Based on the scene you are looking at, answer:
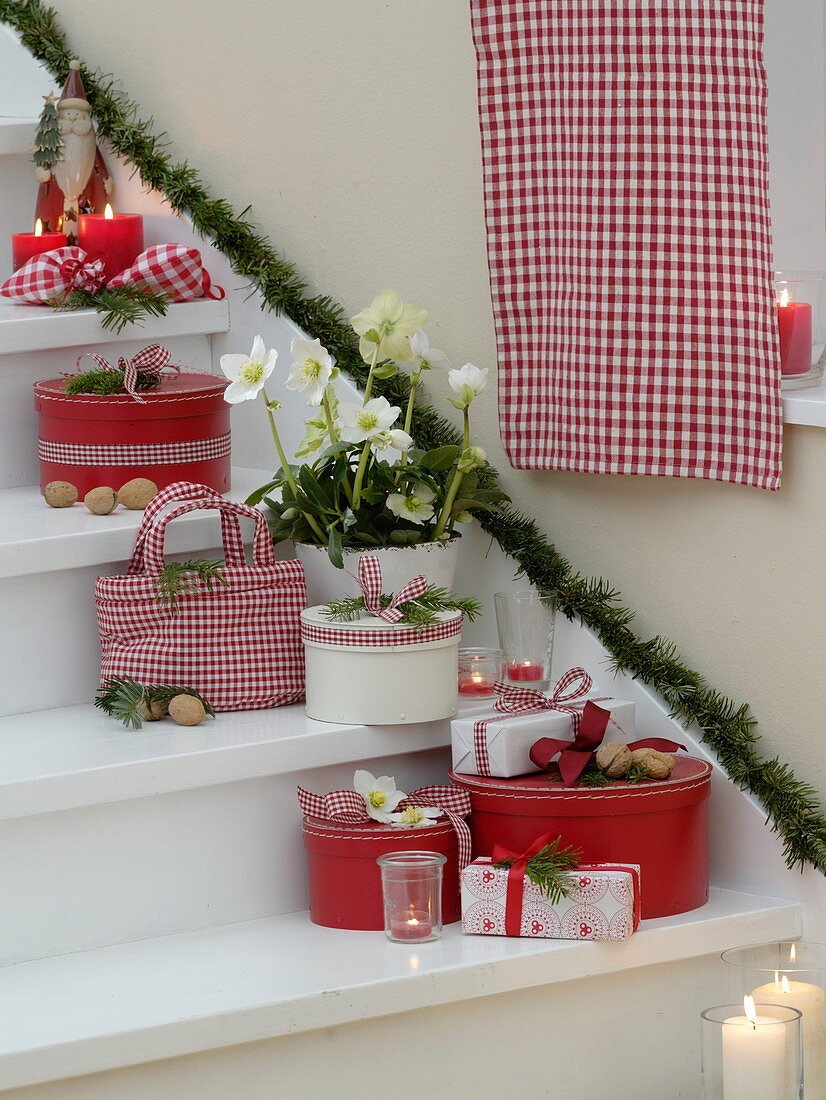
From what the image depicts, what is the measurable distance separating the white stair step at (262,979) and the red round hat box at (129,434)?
21.8 inches

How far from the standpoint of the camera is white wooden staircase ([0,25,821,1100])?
4.06ft

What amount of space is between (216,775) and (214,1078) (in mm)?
284

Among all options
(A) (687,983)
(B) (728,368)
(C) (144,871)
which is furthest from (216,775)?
(B) (728,368)

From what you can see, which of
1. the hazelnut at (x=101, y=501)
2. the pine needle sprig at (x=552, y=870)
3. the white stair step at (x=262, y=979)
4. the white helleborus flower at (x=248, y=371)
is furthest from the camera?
the hazelnut at (x=101, y=501)

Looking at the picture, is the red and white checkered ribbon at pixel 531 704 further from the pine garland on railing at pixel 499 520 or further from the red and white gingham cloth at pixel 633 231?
the red and white gingham cloth at pixel 633 231

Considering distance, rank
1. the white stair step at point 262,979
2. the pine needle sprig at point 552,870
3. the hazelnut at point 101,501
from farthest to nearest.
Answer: the hazelnut at point 101,501 → the pine needle sprig at point 552,870 → the white stair step at point 262,979

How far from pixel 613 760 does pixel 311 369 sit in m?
0.50

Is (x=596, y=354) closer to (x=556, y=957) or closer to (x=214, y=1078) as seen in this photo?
(x=556, y=957)

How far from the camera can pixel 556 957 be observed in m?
1.33

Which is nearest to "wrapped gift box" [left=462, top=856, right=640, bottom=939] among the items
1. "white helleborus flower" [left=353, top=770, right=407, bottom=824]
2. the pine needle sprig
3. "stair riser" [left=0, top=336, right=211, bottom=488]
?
the pine needle sprig

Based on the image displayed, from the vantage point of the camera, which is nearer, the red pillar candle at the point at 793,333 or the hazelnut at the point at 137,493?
the red pillar candle at the point at 793,333

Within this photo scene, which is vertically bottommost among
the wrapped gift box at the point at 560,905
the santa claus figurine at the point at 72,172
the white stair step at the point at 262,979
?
the white stair step at the point at 262,979

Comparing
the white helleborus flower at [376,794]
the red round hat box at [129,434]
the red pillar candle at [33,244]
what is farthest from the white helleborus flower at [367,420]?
the red pillar candle at [33,244]

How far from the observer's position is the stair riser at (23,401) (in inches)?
71.6
